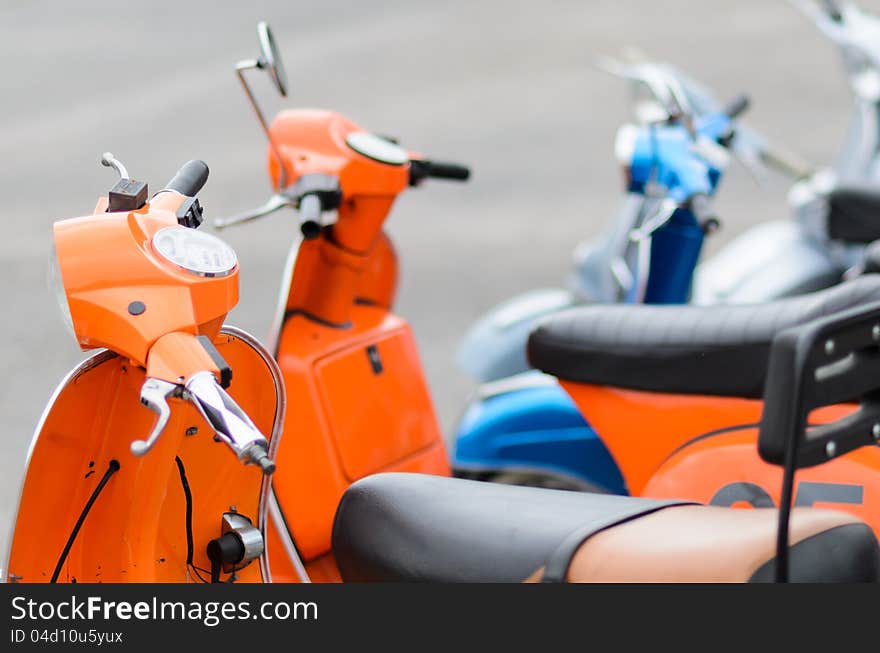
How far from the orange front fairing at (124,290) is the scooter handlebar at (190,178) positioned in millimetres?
219

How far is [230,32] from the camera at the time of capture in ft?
26.6

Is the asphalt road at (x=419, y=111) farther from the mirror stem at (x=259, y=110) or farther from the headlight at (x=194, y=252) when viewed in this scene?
the headlight at (x=194, y=252)

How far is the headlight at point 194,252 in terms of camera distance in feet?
5.32

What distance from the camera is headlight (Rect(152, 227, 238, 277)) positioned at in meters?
1.62

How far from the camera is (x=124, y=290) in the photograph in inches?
62.7

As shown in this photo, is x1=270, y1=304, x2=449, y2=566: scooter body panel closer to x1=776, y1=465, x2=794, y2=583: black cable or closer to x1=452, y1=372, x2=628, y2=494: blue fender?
x1=452, y1=372, x2=628, y2=494: blue fender

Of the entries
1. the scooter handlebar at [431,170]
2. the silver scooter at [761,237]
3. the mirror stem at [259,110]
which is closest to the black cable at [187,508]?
the mirror stem at [259,110]

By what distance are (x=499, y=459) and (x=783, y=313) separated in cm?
103

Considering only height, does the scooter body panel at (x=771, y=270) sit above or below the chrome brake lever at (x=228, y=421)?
below

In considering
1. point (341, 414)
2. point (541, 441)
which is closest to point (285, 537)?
point (341, 414)

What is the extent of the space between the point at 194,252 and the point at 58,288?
17cm

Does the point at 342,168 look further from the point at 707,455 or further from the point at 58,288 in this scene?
the point at 58,288

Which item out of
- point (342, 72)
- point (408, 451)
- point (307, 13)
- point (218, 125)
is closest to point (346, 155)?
point (408, 451)

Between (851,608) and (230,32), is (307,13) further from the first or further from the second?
(851,608)
